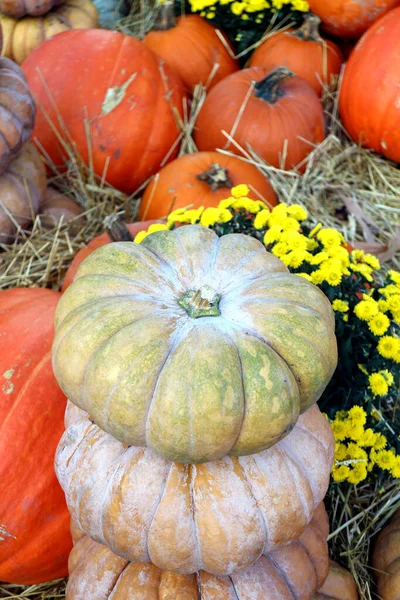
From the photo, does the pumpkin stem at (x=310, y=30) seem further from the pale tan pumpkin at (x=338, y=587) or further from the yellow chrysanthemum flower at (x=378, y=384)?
the pale tan pumpkin at (x=338, y=587)

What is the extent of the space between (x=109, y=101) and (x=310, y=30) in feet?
5.10

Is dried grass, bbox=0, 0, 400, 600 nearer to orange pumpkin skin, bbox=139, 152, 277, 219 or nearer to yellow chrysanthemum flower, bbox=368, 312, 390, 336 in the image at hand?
orange pumpkin skin, bbox=139, 152, 277, 219

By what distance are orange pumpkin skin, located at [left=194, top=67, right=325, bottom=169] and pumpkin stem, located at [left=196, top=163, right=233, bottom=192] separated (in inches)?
22.2

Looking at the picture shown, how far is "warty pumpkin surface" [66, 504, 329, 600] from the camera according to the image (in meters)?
1.60

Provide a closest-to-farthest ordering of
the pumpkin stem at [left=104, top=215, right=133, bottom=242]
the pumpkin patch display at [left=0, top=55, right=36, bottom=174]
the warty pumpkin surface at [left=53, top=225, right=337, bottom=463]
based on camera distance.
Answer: the warty pumpkin surface at [left=53, top=225, right=337, bottom=463] < the pumpkin stem at [left=104, top=215, right=133, bottom=242] < the pumpkin patch display at [left=0, top=55, right=36, bottom=174]

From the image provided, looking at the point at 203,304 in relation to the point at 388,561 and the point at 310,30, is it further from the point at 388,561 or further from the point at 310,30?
the point at 310,30

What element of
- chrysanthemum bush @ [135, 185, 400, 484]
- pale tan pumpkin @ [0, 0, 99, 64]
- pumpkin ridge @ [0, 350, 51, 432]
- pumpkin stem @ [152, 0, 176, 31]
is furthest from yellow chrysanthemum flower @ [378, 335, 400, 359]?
pale tan pumpkin @ [0, 0, 99, 64]

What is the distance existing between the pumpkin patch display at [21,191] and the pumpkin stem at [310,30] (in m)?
2.14

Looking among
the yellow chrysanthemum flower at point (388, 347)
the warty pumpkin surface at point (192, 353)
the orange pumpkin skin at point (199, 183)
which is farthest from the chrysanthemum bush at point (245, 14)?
the warty pumpkin surface at point (192, 353)

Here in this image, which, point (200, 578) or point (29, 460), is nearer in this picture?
point (200, 578)

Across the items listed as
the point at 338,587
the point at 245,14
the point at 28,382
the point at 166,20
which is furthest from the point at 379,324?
the point at 166,20

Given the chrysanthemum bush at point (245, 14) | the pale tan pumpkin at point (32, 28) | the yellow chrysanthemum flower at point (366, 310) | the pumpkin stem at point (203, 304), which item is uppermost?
the pale tan pumpkin at point (32, 28)

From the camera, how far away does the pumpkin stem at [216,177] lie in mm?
3074

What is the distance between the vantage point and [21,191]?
9.50ft
